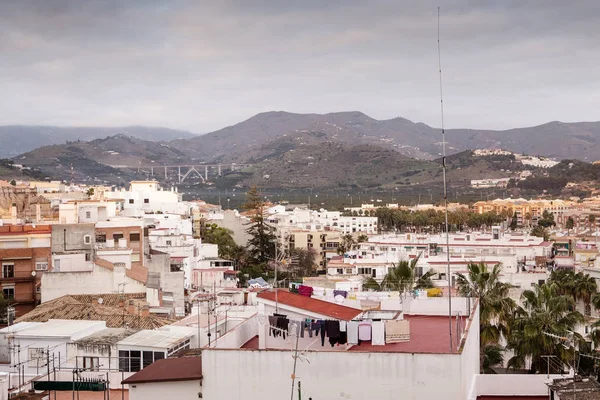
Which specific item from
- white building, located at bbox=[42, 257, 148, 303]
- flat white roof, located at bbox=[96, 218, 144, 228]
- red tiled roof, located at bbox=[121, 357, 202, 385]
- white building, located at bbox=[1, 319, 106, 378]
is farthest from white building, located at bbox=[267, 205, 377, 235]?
red tiled roof, located at bbox=[121, 357, 202, 385]

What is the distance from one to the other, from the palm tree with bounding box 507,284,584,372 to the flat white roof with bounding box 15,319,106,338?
11306mm

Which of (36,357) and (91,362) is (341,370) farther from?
(36,357)

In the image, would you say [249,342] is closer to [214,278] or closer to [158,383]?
[158,383]

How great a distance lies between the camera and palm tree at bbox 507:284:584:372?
79.0 feet

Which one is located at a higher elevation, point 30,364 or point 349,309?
point 349,309

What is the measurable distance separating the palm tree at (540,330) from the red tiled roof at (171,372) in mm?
10993

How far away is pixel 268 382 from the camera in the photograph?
45.7 ft

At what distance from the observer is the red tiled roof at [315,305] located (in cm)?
1575

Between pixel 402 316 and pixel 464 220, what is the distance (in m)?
97.7

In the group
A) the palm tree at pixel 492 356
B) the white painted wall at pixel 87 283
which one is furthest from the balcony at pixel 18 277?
the palm tree at pixel 492 356

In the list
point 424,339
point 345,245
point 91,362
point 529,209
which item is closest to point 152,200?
point 345,245

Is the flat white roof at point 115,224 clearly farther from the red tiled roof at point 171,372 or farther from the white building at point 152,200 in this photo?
the white building at point 152,200

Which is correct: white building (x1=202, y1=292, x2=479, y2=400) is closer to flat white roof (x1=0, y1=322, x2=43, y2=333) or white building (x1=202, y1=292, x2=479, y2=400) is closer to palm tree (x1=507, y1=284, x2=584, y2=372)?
palm tree (x1=507, y1=284, x2=584, y2=372)

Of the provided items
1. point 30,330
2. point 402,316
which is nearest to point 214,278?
point 30,330
